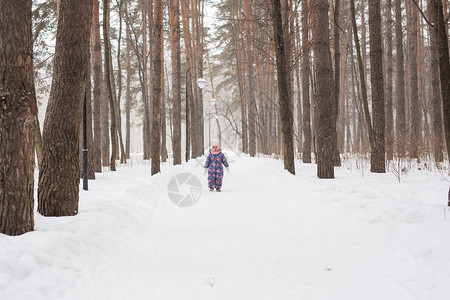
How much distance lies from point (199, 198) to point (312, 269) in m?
5.08

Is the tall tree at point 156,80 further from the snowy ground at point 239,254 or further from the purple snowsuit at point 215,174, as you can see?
the snowy ground at point 239,254

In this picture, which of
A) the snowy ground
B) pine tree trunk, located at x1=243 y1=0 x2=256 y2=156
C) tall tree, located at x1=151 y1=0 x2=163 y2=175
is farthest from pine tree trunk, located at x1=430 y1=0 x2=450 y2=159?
pine tree trunk, located at x1=243 y1=0 x2=256 y2=156

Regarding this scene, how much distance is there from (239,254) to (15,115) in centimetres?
291

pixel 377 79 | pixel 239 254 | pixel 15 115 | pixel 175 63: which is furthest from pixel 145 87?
pixel 239 254

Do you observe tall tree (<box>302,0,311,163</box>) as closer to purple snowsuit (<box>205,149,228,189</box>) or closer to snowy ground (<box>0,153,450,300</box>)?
purple snowsuit (<box>205,149,228,189</box>)

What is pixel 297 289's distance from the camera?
9.13 ft

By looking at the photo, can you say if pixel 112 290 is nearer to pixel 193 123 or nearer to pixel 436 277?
pixel 436 277

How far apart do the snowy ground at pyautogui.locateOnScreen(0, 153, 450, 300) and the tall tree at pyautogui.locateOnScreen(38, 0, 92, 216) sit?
45cm

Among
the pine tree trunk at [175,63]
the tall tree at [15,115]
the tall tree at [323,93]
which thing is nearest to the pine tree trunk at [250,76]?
the pine tree trunk at [175,63]

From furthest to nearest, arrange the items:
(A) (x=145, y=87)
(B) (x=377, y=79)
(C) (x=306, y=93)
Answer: (A) (x=145, y=87) → (C) (x=306, y=93) → (B) (x=377, y=79)

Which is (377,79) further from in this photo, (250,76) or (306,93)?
(250,76)

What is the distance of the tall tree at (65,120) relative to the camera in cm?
450

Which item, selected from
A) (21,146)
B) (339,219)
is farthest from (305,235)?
(21,146)

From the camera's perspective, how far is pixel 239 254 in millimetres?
3711
